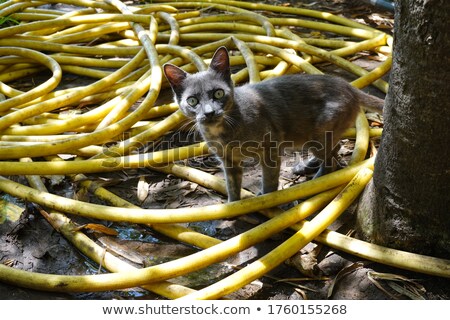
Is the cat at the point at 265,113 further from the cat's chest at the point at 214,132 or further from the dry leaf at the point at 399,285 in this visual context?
the dry leaf at the point at 399,285

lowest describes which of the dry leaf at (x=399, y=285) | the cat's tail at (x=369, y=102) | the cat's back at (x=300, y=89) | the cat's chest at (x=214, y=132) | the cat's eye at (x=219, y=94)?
the dry leaf at (x=399, y=285)

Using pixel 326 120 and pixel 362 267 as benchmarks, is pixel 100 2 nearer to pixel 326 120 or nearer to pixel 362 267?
pixel 326 120

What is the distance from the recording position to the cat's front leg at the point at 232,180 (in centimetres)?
311

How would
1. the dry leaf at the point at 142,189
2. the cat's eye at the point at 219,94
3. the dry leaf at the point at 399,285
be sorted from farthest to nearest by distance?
the dry leaf at the point at 142,189
the cat's eye at the point at 219,94
the dry leaf at the point at 399,285

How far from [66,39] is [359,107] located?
2926mm

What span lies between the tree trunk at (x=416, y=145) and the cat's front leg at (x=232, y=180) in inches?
31.2

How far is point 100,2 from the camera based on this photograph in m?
5.16

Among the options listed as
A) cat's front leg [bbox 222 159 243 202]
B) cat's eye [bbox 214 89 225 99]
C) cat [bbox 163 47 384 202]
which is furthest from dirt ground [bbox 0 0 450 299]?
cat's eye [bbox 214 89 225 99]

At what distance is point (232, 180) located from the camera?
312cm

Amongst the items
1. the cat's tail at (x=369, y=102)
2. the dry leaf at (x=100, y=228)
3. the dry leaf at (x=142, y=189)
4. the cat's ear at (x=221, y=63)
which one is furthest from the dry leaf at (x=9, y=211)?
the cat's tail at (x=369, y=102)

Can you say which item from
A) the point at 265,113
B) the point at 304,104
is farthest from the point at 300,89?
the point at 265,113

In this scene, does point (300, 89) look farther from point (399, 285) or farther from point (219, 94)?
point (399, 285)

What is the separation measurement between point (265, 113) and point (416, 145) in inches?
42.0

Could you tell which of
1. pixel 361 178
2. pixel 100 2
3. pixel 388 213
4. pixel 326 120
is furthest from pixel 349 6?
pixel 388 213
